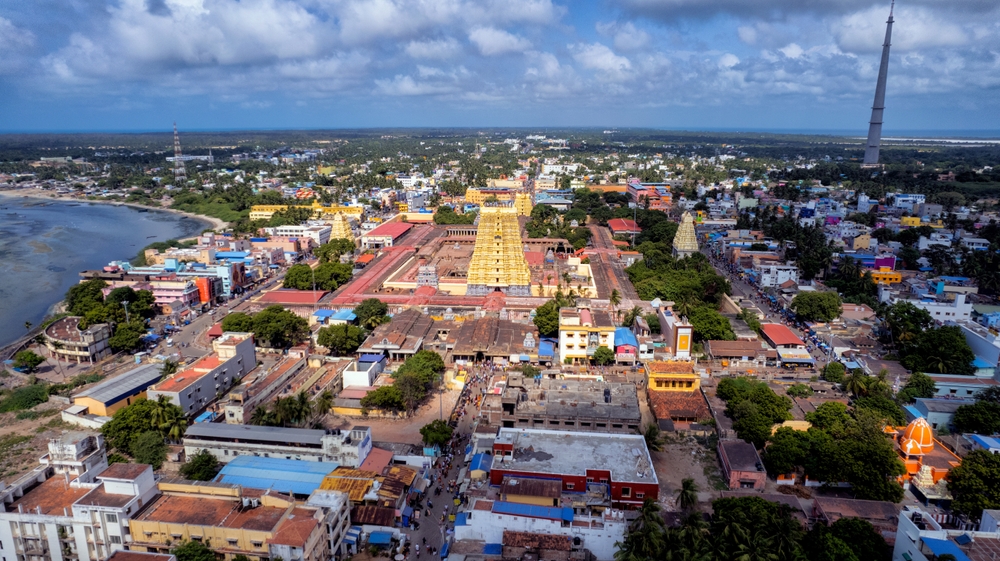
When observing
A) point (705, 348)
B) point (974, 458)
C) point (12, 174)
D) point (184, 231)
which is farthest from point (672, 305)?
point (12, 174)

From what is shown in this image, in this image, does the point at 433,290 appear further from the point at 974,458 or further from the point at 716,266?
the point at 974,458

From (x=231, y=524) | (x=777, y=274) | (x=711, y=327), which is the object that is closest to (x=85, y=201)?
(x=231, y=524)

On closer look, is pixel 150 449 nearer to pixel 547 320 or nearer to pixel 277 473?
pixel 277 473

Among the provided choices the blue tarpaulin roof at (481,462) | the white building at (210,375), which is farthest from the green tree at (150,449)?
the blue tarpaulin roof at (481,462)

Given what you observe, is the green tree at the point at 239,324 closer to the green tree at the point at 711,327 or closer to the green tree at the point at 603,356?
the green tree at the point at 603,356

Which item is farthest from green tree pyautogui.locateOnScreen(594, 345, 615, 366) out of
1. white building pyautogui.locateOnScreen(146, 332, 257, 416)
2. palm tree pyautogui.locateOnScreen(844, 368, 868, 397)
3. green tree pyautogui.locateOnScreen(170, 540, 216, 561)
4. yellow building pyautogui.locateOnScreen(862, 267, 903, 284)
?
yellow building pyautogui.locateOnScreen(862, 267, 903, 284)
